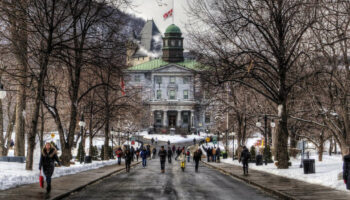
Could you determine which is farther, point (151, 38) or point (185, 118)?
point (151, 38)

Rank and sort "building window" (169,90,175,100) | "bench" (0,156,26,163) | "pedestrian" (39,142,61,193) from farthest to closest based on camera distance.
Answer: "building window" (169,90,175,100)
"bench" (0,156,26,163)
"pedestrian" (39,142,61,193)

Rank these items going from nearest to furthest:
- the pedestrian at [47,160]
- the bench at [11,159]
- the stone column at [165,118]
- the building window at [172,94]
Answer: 1. the pedestrian at [47,160]
2. the bench at [11,159]
3. the stone column at [165,118]
4. the building window at [172,94]

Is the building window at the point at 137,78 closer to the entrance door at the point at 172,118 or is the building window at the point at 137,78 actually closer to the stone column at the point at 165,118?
the stone column at the point at 165,118

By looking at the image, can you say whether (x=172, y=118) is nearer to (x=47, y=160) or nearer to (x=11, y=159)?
(x=11, y=159)

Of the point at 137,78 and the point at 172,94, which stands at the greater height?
the point at 137,78

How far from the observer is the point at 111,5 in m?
29.2

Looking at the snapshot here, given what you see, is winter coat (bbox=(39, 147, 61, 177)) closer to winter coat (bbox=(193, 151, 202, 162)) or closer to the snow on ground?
winter coat (bbox=(193, 151, 202, 162))

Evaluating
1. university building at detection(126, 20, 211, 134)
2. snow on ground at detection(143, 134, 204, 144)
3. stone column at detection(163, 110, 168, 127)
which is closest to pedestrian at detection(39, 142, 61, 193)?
snow on ground at detection(143, 134, 204, 144)

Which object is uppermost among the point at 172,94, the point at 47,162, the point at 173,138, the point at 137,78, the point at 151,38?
the point at 151,38

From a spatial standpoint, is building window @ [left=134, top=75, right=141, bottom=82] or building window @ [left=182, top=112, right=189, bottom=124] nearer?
building window @ [left=182, top=112, right=189, bottom=124]

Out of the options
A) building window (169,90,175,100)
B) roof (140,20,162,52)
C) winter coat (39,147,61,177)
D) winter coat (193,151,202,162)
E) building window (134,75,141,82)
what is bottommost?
winter coat (193,151,202,162)

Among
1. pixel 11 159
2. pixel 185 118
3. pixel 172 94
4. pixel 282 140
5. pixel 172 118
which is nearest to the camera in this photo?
pixel 11 159

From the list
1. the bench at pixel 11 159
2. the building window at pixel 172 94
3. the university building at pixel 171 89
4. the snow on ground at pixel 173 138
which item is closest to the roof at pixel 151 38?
the university building at pixel 171 89

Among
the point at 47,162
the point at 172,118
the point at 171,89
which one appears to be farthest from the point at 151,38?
the point at 47,162
